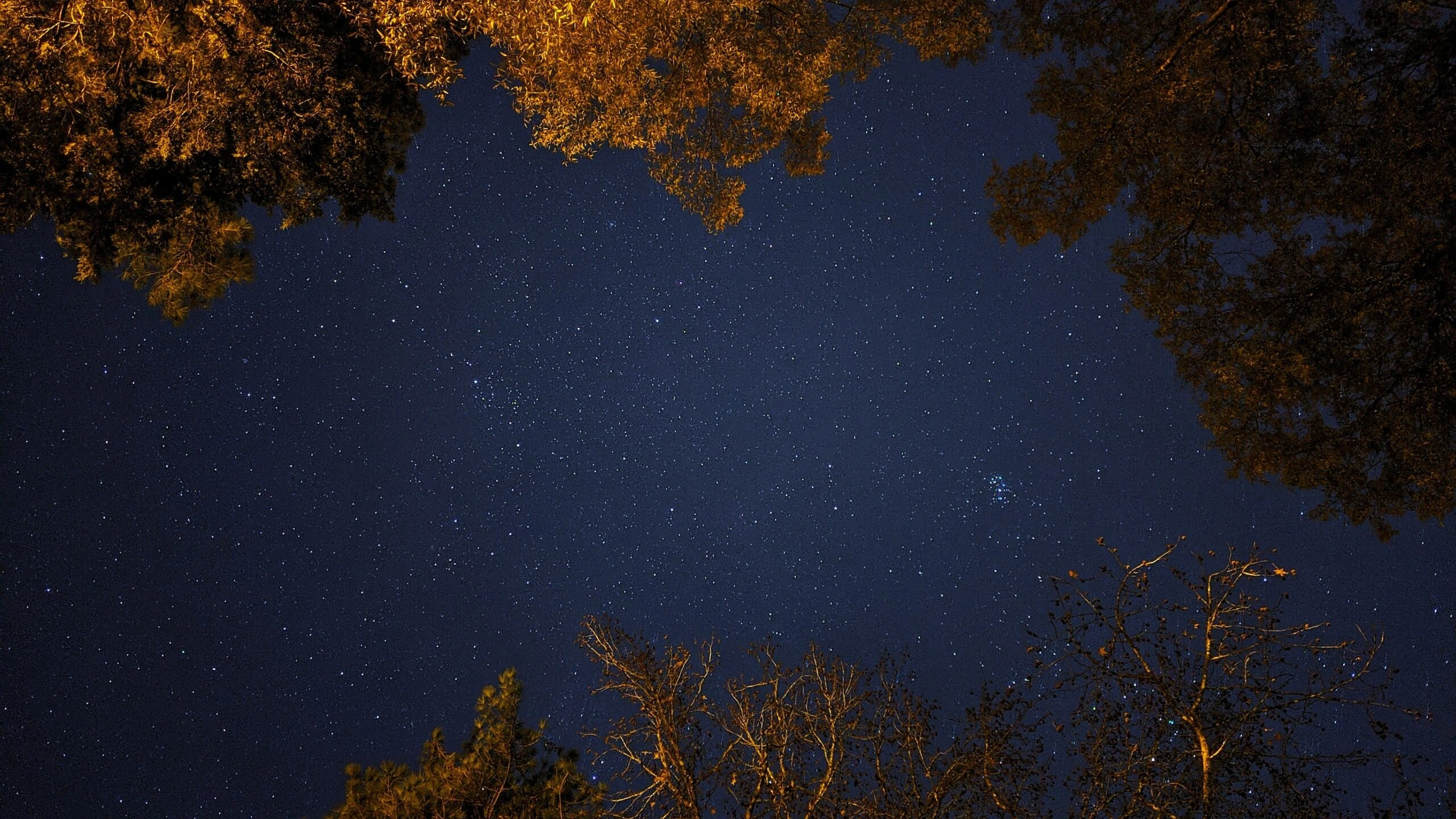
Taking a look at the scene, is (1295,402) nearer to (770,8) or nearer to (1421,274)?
(1421,274)

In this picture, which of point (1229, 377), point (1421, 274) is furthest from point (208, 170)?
point (1421, 274)

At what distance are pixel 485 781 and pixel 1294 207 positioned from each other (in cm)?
824

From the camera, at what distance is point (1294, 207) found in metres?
5.79

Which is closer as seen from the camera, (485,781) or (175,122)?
(175,122)

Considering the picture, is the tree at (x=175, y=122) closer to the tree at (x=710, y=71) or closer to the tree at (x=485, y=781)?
the tree at (x=710, y=71)

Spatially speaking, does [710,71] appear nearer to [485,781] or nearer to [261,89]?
[261,89]

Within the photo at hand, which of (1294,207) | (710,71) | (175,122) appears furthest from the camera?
(710,71)

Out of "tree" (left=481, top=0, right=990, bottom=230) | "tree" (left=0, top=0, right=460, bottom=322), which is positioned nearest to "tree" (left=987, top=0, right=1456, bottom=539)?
"tree" (left=481, top=0, right=990, bottom=230)

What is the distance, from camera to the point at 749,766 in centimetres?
597

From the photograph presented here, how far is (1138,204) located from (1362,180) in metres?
1.45

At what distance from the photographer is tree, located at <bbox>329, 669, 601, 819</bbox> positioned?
7.44 meters

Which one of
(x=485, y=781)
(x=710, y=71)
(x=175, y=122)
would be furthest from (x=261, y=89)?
(x=485, y=781)

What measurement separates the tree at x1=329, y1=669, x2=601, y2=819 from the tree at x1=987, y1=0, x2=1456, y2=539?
21.8 ft

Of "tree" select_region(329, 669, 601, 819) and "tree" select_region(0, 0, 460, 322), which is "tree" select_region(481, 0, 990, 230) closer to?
"tree" select_region(0, 0, 460, 322)
